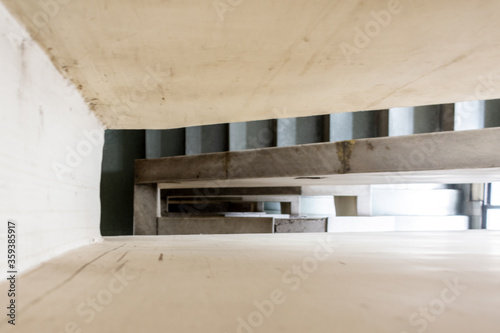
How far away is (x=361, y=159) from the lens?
→ 6.69 feet

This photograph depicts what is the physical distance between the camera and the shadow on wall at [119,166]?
3818 mm

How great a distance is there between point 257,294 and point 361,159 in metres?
1.68

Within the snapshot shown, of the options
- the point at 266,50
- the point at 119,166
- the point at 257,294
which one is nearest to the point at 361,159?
the point at 266,50

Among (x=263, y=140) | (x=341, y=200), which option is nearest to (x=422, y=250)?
(x=263, y=140)

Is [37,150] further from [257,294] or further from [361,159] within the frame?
[361,159]

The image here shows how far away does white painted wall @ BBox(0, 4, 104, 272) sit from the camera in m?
0.59

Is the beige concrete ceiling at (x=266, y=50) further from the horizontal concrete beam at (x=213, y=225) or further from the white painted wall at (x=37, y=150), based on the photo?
the horizontal concrete beam at (x=213, y=225)

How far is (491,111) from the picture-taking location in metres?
2.66

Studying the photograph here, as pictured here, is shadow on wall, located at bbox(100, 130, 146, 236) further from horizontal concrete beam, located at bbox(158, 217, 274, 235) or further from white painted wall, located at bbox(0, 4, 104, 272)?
white painted wall, located at bbox(0, 4, 104, 272)

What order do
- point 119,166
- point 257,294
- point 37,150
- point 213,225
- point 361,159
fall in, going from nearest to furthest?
1. point 257,294
2. point 37,150
3. point 361,159
4. point 213,225
5. point 119,166

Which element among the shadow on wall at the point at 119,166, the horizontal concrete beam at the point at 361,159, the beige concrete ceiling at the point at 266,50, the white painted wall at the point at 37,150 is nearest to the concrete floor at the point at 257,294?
the white painted wall at the point at 37,150

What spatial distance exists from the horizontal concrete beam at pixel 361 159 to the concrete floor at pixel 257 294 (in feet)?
3.99

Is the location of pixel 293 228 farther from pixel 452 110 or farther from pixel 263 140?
pixel 452 110

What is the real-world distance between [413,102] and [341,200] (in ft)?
11.3
